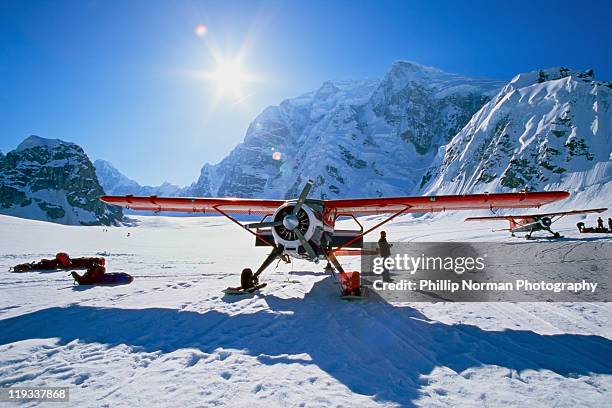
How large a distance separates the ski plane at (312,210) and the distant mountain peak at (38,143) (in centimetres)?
21000

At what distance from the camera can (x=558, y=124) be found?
85.2 m

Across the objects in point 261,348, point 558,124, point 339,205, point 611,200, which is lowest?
point 261,348

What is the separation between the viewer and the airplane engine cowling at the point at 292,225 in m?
8.19

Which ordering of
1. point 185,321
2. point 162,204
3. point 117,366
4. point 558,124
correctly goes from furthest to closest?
point 558,124 → point 162,204 → point 185,321 → point 117,366

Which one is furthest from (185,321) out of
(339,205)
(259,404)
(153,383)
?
(339,205)

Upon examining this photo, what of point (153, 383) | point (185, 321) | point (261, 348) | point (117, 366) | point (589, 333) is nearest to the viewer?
point (153, 383)

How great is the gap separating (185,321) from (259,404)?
360 centimetres

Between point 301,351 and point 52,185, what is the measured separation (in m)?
197

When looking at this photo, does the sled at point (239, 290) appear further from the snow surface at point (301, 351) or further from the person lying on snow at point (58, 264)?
the person lying on snow at point (58, 264)

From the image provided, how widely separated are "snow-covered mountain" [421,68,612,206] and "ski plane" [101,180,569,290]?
217 ft

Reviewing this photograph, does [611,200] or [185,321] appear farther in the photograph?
[611,200]

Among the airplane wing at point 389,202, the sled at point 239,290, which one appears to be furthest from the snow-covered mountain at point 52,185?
the sled at point 239,290

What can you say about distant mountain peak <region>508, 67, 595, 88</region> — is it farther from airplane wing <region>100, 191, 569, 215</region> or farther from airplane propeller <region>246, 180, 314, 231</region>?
airplane propeller <region>246, 180, 314, 231</region>

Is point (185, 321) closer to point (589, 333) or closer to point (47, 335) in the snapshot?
point (47, 335)
